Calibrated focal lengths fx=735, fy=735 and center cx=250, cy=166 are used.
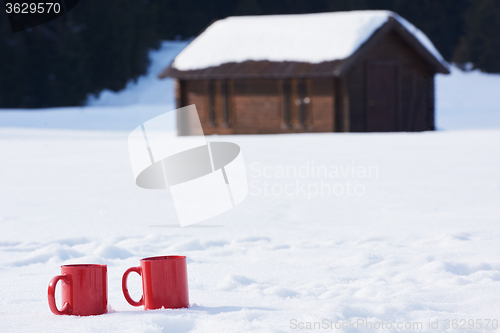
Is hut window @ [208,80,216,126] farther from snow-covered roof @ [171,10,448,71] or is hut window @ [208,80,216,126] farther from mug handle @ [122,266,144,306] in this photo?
mug handle @ [122,266,144,306]

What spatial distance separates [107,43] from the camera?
43.2 meters

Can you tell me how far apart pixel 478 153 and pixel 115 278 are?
948 centimetres

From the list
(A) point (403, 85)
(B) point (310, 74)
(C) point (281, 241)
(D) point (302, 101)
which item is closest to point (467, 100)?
(A) point (403, 85)

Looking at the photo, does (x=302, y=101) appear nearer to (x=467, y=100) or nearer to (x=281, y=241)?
(x=281, y=241)

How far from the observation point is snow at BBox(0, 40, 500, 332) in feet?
14.1

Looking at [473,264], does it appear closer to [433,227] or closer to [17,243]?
[433,227]

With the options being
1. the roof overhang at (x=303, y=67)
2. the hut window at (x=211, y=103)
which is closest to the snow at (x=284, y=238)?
the roof overhang at (x=303, y=67)

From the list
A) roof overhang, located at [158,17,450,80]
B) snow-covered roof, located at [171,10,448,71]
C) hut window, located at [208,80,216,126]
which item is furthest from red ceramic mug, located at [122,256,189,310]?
hut window, located at [208,80,216,126]

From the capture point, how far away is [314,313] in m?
4.18

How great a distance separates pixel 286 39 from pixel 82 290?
739 inches

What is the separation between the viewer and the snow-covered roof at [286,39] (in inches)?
834

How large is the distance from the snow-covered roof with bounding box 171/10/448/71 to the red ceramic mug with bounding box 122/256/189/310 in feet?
55.9

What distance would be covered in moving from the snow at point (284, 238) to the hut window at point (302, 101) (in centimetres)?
706

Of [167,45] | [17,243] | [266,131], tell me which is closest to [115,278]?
[17,243]
